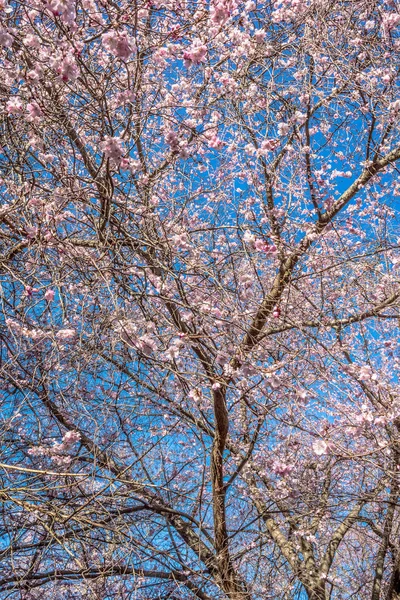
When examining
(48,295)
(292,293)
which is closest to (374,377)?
(292,293)

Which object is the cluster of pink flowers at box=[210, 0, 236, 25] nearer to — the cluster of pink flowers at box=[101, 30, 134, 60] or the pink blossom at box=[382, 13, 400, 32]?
the cluster of pink flowers at box=[101, 30, 134, 60]

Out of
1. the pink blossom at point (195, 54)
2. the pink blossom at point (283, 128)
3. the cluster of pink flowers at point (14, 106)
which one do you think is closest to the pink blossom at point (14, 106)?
the cluster of pink flowers at point (14, 106)

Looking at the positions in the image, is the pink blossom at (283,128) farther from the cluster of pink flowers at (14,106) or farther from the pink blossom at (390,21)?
the cluster of pink flowers at (14,106)

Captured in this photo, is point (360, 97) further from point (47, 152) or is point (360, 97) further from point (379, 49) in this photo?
point (47, 152)

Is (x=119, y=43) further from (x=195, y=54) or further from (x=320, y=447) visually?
(x=320, y=447)

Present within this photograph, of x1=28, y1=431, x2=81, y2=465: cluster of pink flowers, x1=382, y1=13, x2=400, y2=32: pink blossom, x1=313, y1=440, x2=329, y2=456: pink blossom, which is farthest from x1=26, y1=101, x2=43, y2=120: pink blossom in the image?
x1=382, y1=13, x2=400, y2=32: pink blossom

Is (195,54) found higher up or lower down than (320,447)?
higher up

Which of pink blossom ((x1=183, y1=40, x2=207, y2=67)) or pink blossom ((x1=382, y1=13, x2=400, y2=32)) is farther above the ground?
pink blossom ((x1=382, y1=13, x2=400, y2=32))

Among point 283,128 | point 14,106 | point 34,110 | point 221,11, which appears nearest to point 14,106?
point 14,106

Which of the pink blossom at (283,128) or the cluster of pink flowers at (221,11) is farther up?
the pink blossom at (283,128)

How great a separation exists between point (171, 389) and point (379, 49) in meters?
3.47

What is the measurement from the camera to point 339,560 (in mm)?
6078

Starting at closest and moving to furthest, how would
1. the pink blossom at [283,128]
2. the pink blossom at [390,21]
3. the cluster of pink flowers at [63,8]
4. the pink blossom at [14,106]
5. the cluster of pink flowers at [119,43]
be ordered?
the cluster of pink flowers at [63,8]
the cluster of pink flowers at [119,43]
the pink blossom at [14,106]
the pink blossom at [390,21]
the pink blossom at [283,128]

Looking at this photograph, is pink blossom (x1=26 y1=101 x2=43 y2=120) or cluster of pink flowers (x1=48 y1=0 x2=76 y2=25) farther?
pink blossom (x1=26 y1=101 x2=43 y2=120)
